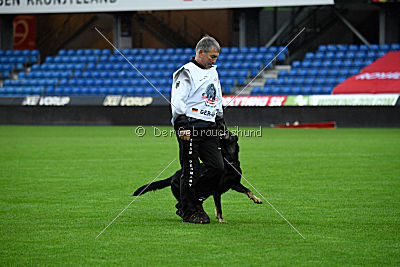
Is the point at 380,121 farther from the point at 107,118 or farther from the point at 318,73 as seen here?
the point at 107,118

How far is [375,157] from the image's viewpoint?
49.3ft

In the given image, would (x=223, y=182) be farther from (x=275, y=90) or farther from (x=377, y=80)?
(x=275, y=90)

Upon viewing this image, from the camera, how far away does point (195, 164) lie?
7613 millimetres

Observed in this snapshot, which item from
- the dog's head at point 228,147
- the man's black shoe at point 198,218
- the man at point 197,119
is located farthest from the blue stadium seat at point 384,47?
the man's black shoe at point 198,218

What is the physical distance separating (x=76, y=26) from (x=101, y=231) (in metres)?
35.1

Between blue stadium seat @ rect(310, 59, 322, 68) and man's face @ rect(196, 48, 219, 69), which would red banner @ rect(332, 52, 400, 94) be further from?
man's face @ rect(196, 48, 219, 69)

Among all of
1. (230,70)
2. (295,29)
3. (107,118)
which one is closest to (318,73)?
(230,70)

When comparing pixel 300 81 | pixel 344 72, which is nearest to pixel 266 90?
pixel 300 81

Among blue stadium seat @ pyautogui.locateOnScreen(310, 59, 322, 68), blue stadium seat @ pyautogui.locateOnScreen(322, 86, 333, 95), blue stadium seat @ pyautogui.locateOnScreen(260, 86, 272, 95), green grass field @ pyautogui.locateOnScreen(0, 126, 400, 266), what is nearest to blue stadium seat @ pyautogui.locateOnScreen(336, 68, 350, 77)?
blue stadium seat @ pyautogui.locateOnScreen(310, 59, 322, 68)

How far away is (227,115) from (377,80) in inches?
241

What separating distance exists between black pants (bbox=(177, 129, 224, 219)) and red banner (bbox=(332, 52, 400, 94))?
2073 centimetres

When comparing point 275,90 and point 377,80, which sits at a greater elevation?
point 377,80

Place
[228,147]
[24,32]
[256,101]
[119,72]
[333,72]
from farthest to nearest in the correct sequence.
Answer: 1. [24,32]
2. [119,72]
3. [333,72]
4. [256,101]
5. [228,147]

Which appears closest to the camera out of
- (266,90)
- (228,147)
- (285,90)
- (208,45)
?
(208,45)
